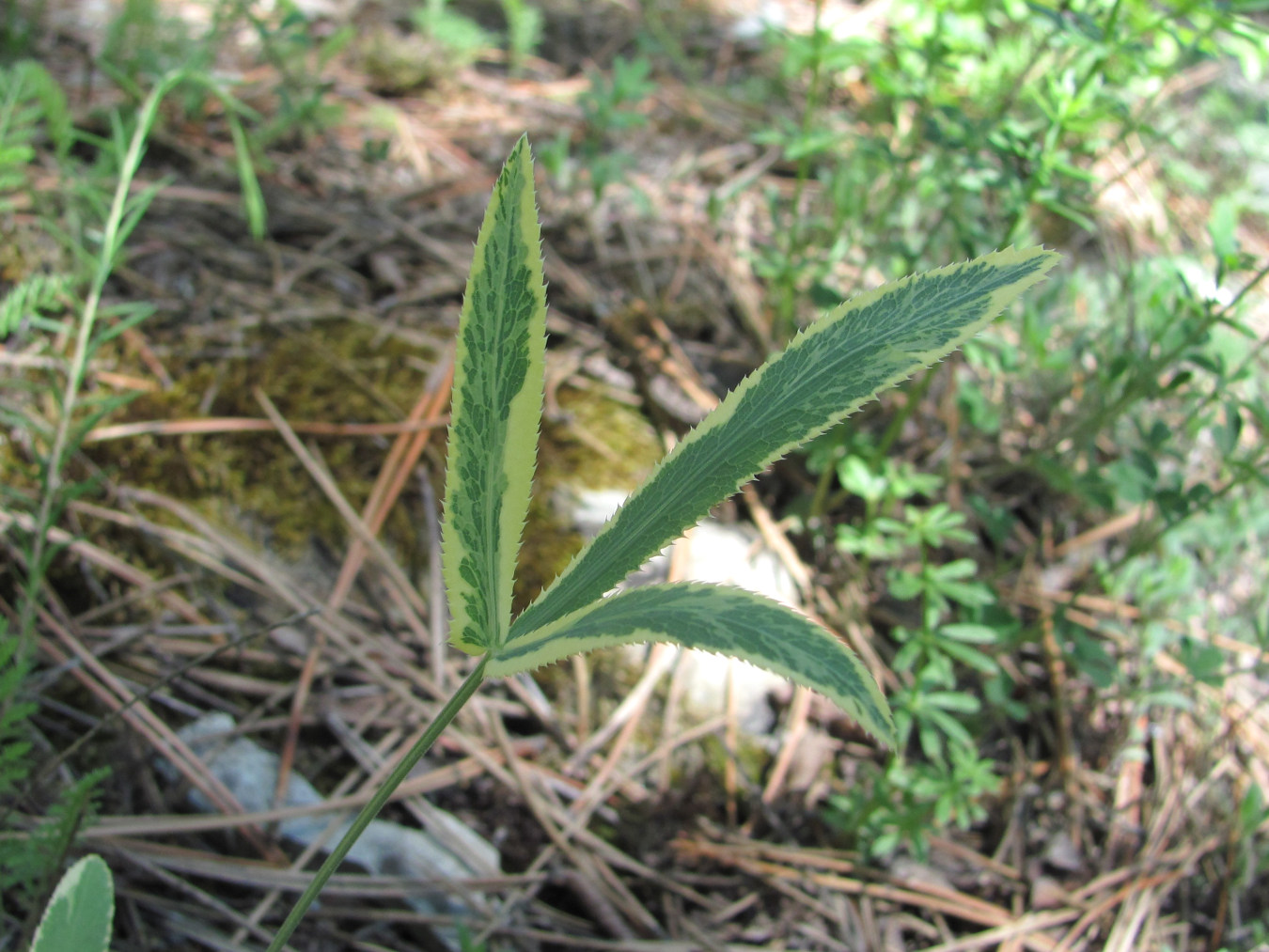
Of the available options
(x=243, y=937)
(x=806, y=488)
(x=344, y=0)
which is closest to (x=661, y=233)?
(x=806, y=488)

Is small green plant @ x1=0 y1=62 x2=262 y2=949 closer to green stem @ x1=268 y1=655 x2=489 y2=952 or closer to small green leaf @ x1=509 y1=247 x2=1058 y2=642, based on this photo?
green stem @ x1=268 y1=655 x2=489 y2=952

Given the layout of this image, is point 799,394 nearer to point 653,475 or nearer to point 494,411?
point 653,475

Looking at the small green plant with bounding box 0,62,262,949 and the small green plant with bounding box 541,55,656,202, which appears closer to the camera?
the small green plant with bounding box 0,62,262,949

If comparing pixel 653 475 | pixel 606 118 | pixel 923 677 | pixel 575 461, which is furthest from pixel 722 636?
pixel 606 118

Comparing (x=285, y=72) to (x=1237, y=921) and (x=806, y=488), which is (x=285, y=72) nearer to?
(x=806, y=488)

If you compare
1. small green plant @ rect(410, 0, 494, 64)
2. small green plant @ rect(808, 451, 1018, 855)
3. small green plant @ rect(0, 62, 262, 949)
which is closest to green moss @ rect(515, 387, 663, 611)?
small green plant @ rect(808, 451, 1018, 855)

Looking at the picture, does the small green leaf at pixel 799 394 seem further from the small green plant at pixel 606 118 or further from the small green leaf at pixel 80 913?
the small green plant at pixel 606 118

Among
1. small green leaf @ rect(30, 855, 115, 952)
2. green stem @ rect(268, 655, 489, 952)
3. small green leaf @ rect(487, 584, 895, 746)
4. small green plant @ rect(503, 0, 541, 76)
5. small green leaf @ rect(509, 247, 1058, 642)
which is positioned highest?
small green plant @ rect(503, 0, 541, 76)
